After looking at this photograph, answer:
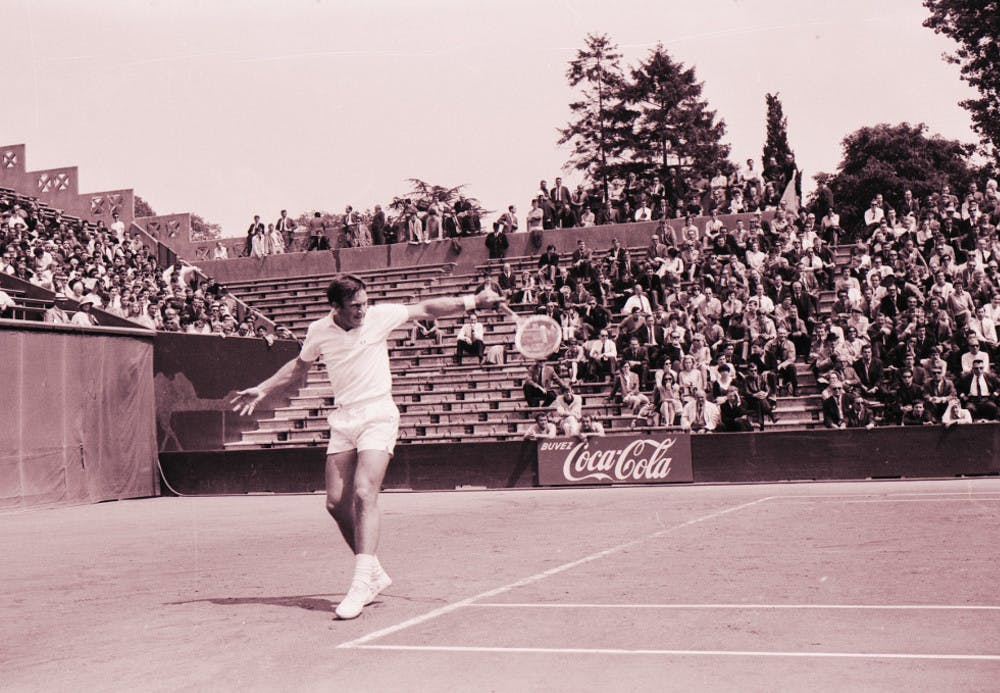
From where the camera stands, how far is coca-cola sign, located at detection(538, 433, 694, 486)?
2514cm

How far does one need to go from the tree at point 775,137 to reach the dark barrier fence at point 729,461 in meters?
59.4

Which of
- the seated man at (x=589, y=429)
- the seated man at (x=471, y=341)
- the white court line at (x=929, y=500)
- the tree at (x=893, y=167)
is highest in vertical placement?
the tree at (x=893, y=167)

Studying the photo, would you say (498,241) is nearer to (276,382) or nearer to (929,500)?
(929,500)

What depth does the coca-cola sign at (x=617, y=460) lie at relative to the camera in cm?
2514

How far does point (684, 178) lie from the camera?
72.6 meters

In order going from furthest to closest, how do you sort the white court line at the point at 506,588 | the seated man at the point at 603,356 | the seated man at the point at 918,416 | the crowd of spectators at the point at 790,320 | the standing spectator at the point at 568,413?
the seated man at the point at 603,356
the standing spectator at the point at 568,413
the crowd of spectators at the point at 790,320
the seated man at the point at 918,416
the white court line at the point at 506,588

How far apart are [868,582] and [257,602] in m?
4.67

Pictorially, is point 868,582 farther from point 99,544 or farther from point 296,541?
point 99,544

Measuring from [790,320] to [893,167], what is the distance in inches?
2097

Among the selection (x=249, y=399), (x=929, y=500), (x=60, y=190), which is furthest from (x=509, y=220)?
(x=249, y=399)

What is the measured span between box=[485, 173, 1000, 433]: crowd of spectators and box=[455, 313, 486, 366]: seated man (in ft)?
5.56

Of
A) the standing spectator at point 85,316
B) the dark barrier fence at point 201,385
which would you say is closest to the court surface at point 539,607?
the standing spectator at point 85,316

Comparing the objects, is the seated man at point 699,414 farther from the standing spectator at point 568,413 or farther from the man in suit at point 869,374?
the man in suit at point 869,374

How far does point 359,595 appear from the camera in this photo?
7.89 m
